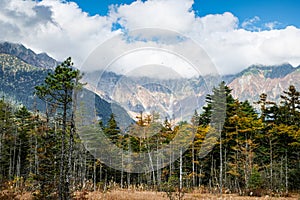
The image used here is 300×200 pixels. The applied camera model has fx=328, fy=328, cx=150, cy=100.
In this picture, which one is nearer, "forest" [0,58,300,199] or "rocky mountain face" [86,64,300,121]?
"rocky mountain face" [86,64,300,121]

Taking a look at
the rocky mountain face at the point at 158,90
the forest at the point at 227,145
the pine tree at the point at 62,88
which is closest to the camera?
the pine tree at the point at 62,88

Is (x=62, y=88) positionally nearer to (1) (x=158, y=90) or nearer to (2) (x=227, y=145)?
(1) (x=158, y=90)

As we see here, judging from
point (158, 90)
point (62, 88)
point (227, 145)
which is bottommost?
point (227, 145)

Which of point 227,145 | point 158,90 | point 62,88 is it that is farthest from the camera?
point 227,145

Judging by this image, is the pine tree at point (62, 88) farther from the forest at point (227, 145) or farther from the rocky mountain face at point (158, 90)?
the forest at point (227, 145)

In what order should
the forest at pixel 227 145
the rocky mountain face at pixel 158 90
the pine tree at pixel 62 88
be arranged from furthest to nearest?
the forest at pixel 227 145, the rocky mountain face at pixel 158 90, the pine tree at pixel 62 88

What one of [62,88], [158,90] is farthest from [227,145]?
[62,88]

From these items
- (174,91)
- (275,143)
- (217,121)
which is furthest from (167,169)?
(174,91)

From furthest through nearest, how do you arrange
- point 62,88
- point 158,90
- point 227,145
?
point 227,145, point 158,90, point 62,88

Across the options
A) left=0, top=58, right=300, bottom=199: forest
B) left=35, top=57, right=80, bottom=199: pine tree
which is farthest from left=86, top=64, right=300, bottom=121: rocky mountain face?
left=0, top=58, right=300, bottom=199: forest

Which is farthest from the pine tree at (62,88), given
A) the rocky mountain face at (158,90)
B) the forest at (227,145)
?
the forest at (227,145)

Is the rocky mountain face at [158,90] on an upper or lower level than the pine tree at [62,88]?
upper

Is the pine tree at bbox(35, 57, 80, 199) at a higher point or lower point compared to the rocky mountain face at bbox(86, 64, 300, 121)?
lower

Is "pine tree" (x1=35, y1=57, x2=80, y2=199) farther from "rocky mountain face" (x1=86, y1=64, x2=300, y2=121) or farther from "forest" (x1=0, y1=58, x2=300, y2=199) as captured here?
"forest" (x1=0, y1=58, x2=300, y2=199)
